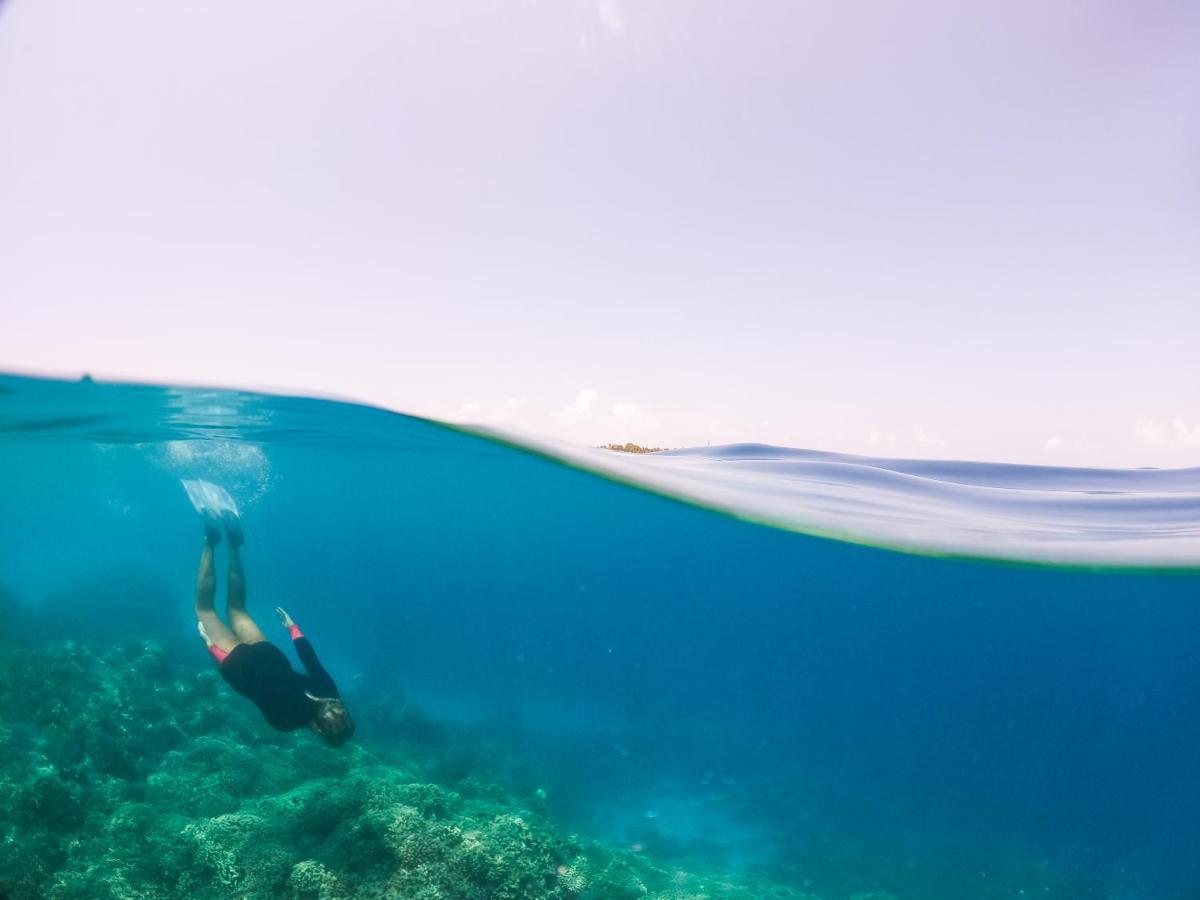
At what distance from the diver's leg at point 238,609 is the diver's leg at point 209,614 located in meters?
0.13

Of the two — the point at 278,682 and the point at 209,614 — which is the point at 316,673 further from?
the point at 209,614

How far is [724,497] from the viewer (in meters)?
13.1

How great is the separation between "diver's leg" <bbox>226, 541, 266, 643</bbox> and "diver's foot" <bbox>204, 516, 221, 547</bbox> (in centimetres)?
31

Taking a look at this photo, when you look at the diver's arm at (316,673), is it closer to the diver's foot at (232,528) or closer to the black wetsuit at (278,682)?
the black wetsuit at (278,682)

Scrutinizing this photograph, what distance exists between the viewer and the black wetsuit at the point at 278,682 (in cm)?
716

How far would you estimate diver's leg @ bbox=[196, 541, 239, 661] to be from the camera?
861 cm

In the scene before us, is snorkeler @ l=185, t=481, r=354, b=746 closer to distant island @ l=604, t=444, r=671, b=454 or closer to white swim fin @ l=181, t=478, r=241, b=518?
white swim fin @ l=181, t=478, r=241, b=518

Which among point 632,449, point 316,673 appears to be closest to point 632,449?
point 632,449

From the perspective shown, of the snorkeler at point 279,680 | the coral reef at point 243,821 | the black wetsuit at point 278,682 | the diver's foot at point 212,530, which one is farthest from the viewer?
the diver's foot at point 212,530

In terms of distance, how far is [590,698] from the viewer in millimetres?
21531

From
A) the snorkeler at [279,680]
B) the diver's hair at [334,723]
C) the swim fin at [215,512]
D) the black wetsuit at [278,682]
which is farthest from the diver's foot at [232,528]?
the diver's hair at [334,723]

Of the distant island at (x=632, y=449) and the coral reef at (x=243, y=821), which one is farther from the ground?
the distant island at (x=632, y=449)

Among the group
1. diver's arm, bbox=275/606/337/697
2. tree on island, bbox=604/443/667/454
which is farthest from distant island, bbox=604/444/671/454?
diver's arm, bbox=275/606/337/697

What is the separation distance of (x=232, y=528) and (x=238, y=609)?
6.60 feet
